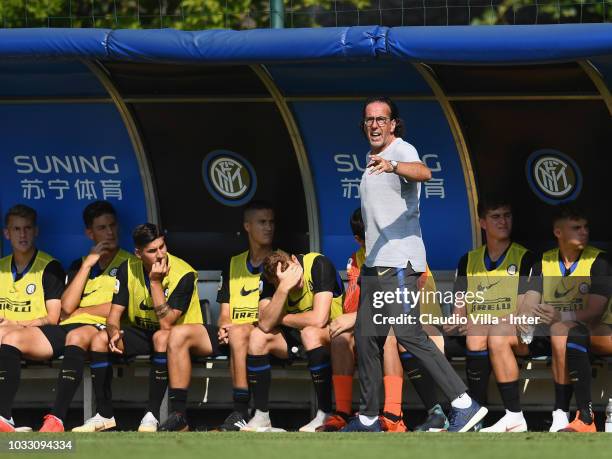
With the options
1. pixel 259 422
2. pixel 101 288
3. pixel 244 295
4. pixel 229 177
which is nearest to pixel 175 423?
pixel 259 422

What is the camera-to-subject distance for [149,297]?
7602 millimetres

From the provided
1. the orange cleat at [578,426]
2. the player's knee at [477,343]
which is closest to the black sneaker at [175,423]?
the player's knee at [477,343]

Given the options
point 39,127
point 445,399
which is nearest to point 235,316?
point 445,399

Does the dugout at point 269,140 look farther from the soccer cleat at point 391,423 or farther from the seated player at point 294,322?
the soccer cleat at point 391,423

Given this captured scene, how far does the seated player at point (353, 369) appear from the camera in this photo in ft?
22.8

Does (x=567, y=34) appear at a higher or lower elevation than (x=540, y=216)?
higher

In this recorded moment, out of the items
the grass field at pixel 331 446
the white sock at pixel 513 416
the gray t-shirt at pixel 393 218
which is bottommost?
the white sock at pixel 513 416

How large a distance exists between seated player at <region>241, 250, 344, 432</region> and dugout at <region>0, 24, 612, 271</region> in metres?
0.71

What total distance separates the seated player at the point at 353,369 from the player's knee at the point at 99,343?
1215 millimetres

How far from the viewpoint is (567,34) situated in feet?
21.6

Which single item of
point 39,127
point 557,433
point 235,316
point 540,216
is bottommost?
point 557,433

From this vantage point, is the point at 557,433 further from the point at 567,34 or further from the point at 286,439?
the point at 567,34

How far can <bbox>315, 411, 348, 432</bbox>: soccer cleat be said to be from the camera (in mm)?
7082

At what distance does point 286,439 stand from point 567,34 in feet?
7.59
